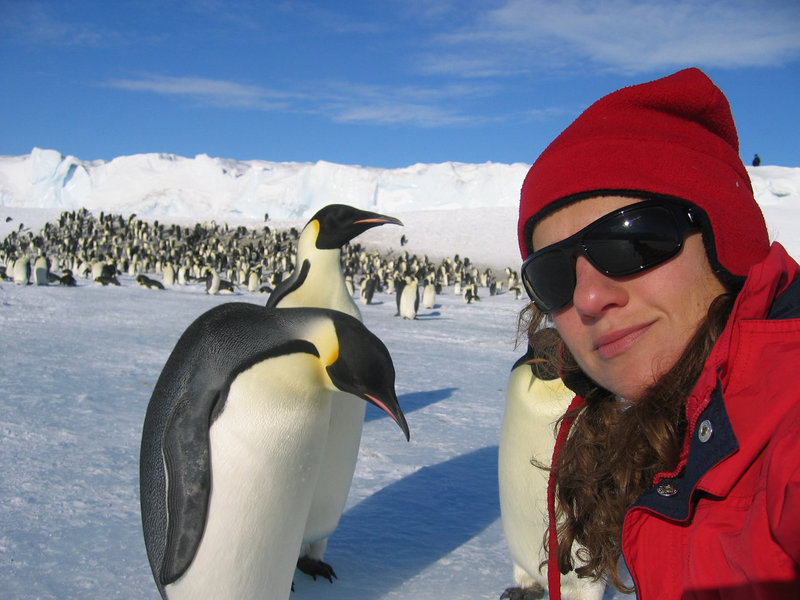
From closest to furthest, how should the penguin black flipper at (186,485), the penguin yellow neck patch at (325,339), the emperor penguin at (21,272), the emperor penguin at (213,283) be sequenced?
1. the penguin black flipper at (186,485)
2. the penguin yellow neck patch at (325,339)
3. the emperor penguin at (21,272)
4. the emperor penguin at (213,283)

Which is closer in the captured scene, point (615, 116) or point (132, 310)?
point (615, 116)

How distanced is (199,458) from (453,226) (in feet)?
74.8

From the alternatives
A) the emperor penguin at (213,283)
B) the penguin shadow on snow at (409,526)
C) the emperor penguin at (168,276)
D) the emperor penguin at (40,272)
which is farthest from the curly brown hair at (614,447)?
the emperor penguin at (168,276)

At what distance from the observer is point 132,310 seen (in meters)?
Result: 8.38

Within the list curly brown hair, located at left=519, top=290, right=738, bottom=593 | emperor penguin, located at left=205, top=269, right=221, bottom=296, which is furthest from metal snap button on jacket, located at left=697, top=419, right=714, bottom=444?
emperor penguin, located at left=205, top=269, right=221, bottom=296

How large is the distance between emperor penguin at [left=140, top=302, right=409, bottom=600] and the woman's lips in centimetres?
76

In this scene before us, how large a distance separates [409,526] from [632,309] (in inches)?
69.7

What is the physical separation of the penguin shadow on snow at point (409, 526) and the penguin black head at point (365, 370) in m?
0.69

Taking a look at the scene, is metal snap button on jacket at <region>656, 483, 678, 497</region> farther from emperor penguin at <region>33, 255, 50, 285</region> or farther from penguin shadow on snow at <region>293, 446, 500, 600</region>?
emperor penguin at <region>33, 255, 50, 285</region>

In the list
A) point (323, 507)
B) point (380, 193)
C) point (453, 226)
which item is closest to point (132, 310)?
point (323, 507)

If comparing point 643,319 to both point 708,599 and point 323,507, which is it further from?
point 323,507

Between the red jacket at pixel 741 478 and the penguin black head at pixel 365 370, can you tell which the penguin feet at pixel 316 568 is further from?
the red jacket at pixel 741 478

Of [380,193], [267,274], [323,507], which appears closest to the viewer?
[323,507]

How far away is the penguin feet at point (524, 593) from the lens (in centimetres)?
186
